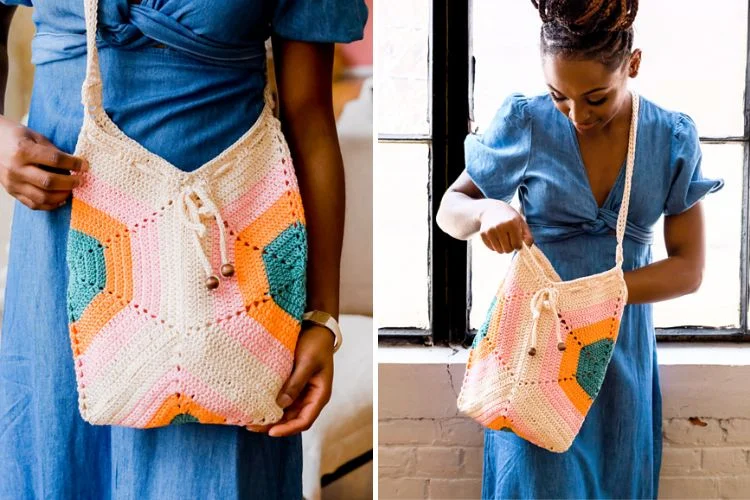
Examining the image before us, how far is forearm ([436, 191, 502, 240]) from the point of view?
929 mm

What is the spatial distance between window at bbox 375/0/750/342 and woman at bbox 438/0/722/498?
178 mm

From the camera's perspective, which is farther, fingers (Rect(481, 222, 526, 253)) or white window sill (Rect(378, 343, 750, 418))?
white window sill (Rect(378, 343, 750, 418))

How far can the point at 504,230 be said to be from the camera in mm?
861

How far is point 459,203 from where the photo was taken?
96 cm

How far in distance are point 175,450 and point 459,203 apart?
52 cm

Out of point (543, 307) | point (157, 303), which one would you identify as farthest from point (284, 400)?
point (543, 307)

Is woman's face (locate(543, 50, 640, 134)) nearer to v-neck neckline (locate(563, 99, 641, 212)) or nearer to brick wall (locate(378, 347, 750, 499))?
v-neck neckline (locate(563, 99, 641, 212))

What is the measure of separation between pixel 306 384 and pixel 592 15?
55cm

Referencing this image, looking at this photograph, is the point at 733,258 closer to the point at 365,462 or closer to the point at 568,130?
the point at 568,130

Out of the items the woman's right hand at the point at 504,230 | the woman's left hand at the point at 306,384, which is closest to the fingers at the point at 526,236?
the woman's right hand at the point at 504,230

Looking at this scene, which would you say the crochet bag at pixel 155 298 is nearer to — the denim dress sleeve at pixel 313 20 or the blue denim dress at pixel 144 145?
the blue denim dress at pixel 144 145

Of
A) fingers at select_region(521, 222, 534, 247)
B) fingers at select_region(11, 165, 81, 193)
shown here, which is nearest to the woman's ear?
fingers at select_region(521, 222, 534, 247)

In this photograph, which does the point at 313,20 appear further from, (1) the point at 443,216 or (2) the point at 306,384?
(1) the point at 443,216

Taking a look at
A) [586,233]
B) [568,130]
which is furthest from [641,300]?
[568,130]
